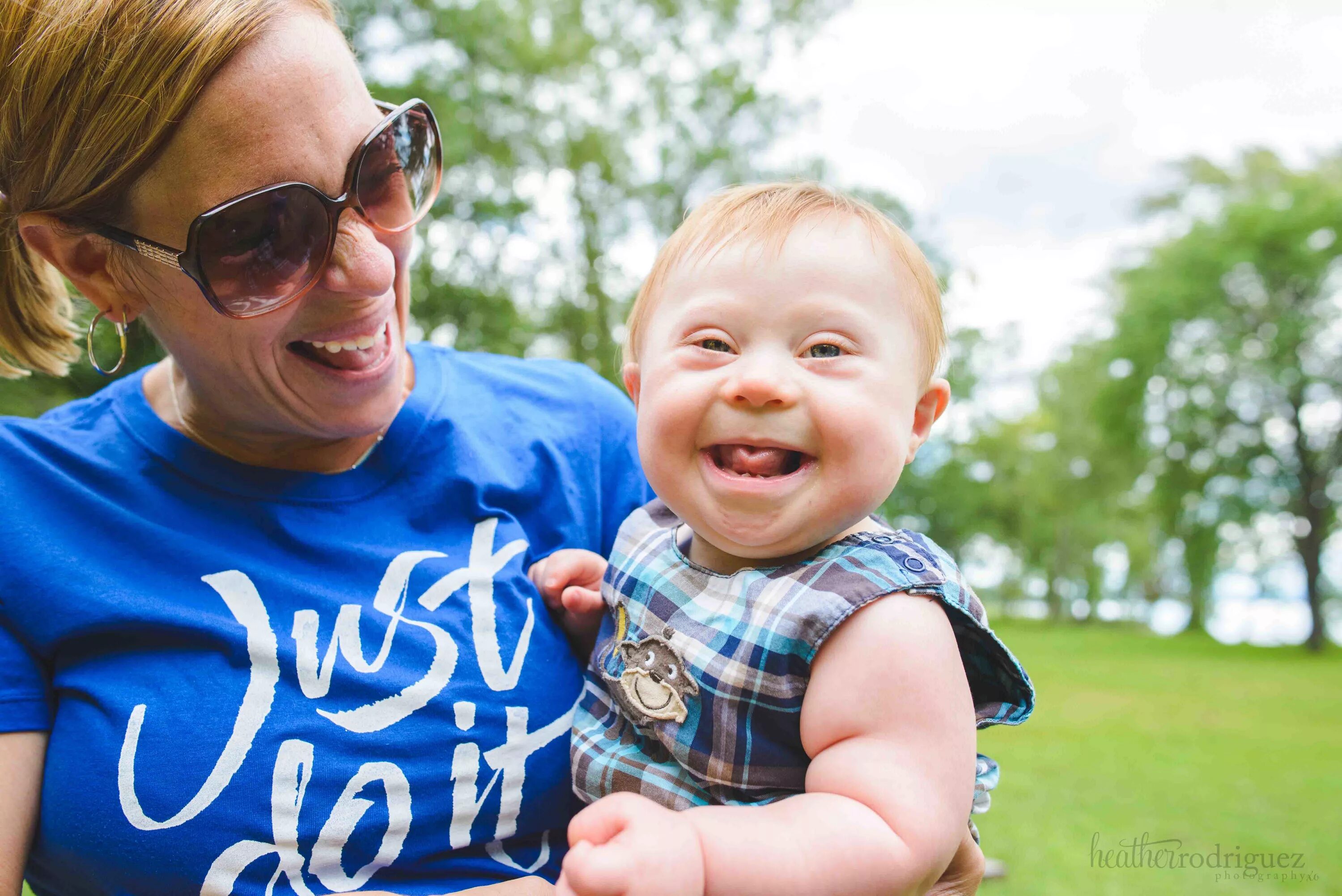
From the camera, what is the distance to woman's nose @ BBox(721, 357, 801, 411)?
4.25ft

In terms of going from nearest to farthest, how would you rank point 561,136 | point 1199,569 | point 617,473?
point 617,473 < point 561,136 < point 1199,569

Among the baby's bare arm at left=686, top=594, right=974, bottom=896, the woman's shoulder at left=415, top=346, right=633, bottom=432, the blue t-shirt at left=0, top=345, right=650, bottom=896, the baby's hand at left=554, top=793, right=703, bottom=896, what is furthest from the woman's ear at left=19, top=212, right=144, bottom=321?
the baby's bare arm at left=686, top=594, right=974, bottom=896

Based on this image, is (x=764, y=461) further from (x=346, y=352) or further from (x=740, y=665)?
(x=346, y=352)

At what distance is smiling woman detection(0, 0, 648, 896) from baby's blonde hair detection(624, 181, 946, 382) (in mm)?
544

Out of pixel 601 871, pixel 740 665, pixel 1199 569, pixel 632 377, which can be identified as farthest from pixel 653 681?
pixel 1199 569

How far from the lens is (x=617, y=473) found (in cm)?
205

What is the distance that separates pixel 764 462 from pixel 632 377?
408mm

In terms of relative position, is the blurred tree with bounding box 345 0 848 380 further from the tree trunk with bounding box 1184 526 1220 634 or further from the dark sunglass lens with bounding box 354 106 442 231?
the tree trunk with bounding box 1184 526 1220 634

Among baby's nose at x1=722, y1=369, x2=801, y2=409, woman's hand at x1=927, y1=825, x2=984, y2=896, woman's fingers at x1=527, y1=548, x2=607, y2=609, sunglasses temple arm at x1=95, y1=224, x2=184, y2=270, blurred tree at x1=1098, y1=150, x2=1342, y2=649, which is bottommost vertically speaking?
woman's hand at x1=927, y1=825, x2=984, y2=896

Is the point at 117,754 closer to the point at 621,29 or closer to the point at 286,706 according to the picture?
the point at 286,706

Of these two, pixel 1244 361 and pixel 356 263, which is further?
pixel 1244 361

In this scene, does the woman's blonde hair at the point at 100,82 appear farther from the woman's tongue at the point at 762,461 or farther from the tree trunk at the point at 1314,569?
the tree trunk at the point at 1314,569

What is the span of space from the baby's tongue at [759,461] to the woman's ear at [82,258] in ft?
3.55

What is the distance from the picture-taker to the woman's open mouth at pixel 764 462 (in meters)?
1.35
